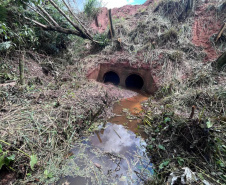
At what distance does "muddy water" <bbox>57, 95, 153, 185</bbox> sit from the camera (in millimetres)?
2340

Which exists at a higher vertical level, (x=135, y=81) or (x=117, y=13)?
(x=117, y=13)

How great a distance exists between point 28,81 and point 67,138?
8.83 ft

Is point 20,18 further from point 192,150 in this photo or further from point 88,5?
point 88,5

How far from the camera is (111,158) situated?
2775 millimetres

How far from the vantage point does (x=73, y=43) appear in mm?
7895

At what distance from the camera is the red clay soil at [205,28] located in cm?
630

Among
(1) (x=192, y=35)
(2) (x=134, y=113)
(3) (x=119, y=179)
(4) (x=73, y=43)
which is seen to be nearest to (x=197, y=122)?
(3) (x=119, y=179)

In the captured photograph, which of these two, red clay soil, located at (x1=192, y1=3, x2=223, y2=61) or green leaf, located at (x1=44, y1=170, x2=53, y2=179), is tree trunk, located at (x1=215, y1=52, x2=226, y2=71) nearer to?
red clay soil, located at (x1=192, y1=3, x2=223, y2=61)

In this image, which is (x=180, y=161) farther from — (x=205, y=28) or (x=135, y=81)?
(x=205, y=28)

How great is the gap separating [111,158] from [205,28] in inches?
343

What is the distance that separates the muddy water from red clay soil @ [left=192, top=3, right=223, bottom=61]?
561 centimetres

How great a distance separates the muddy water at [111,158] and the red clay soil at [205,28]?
5608mm

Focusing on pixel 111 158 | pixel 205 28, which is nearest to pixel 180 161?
pixel 111 158

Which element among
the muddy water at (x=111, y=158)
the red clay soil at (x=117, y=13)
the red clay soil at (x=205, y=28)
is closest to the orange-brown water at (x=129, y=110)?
the muddy water at (x=111, y=158)
